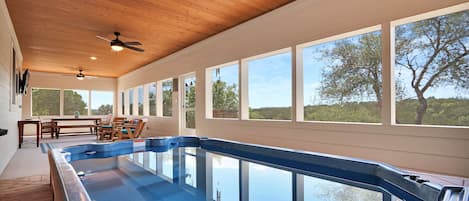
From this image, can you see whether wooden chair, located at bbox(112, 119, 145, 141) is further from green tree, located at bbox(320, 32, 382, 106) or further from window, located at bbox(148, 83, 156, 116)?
green tree, located at bbox(320, 32, 382, 106)

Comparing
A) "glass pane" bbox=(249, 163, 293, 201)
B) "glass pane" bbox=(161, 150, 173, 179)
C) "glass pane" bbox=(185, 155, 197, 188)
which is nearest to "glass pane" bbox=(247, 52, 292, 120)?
"glass pane" bbox=(249, 163, 293, 201)

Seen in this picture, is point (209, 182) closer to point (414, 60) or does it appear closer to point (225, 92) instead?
point (414, 60)

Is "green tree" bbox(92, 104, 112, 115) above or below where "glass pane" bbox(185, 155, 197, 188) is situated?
above

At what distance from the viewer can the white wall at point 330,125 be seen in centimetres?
239

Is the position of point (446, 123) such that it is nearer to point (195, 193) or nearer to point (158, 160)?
point (195, 193)

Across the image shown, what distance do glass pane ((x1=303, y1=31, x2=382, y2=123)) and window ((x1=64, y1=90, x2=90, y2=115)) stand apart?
9.84 metres

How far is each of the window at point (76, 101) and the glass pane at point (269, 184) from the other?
9736 millimetres

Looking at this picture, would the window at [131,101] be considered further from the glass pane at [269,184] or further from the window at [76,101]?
the glass pane at [269,184]

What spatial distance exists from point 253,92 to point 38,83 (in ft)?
29.7

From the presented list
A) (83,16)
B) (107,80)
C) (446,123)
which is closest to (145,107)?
(107,80)

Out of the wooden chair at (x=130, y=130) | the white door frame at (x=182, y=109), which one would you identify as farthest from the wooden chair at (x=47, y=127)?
the white door frame at (x=182, y=109)

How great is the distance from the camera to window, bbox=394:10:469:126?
244 centimetres

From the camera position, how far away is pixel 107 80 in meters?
11.1

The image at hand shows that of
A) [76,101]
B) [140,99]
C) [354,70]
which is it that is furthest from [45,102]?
[354,70]
